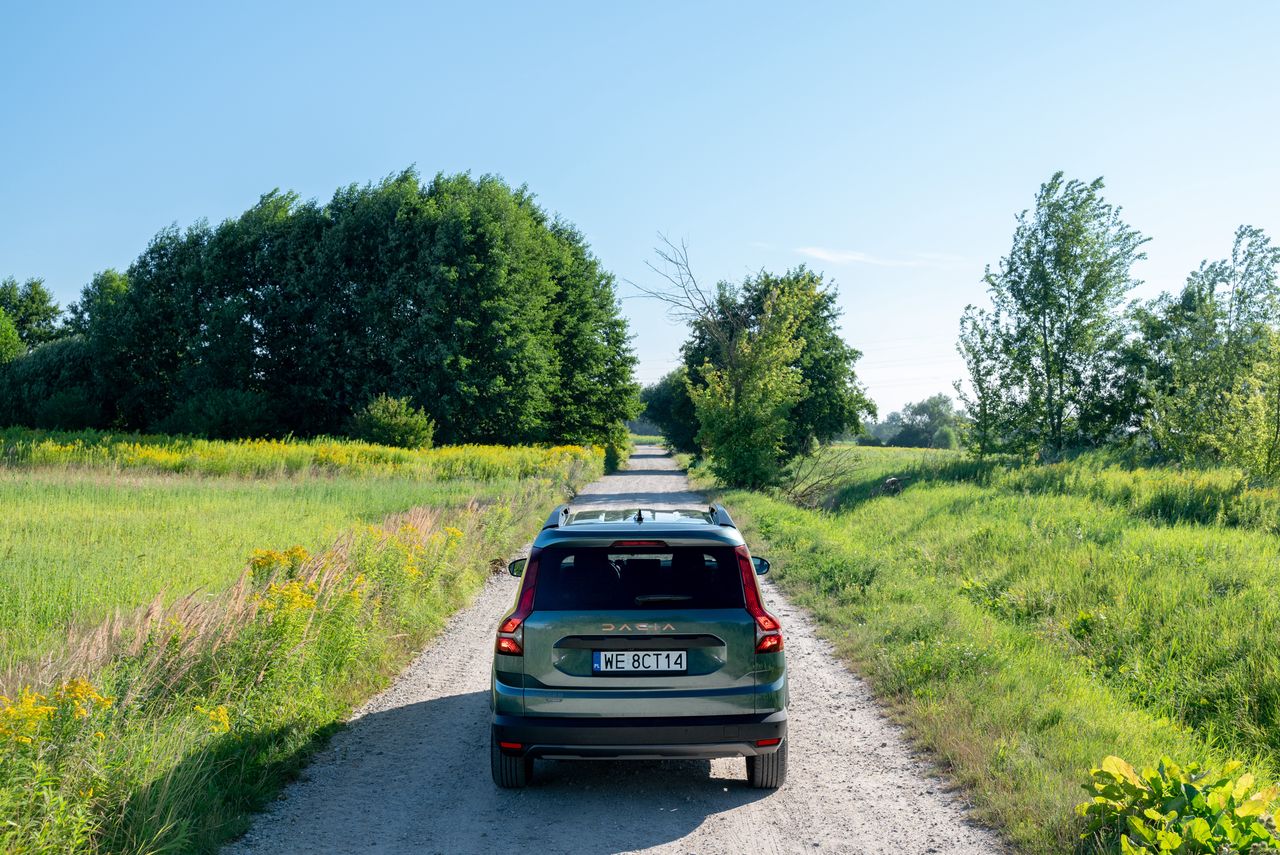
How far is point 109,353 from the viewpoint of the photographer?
4925 centimetres

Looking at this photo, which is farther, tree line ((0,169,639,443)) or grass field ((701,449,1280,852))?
tree line ((0,169,639,443))

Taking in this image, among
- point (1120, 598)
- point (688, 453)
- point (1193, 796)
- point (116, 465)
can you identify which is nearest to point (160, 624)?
point (1193, 796)

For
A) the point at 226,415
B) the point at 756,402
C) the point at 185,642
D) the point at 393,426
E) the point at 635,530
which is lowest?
the point at 185,642

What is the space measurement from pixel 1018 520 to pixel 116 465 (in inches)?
921

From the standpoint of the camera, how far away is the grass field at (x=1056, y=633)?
18.8ft

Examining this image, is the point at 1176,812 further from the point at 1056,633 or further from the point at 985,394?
the point at 985,394

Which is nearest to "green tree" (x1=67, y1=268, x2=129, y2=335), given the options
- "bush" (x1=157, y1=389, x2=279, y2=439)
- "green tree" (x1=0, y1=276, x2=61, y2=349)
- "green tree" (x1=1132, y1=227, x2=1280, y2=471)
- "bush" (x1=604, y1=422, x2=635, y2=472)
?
"green tree" (x1=0, y1=276, x2=61, y2=349)

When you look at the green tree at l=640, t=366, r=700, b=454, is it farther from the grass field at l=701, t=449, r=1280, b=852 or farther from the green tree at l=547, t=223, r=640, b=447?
the grass field at l=701, t=449, r=1280, b=852

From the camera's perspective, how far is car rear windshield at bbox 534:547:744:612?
16.8ft

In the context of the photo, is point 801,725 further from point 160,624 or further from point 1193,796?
point 160,624

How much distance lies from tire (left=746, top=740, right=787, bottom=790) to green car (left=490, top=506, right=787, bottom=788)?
8.8 inches

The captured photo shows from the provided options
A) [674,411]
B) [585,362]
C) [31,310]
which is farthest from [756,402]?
[31,310]

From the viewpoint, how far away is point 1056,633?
9.49 m

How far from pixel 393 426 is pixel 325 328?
35.4 ft
